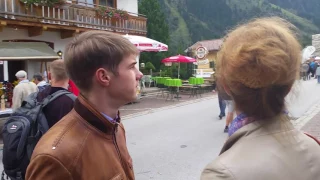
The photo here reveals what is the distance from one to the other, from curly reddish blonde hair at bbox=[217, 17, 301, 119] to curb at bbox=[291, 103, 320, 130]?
7690mm

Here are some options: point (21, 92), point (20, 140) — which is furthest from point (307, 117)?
point (20, 140)

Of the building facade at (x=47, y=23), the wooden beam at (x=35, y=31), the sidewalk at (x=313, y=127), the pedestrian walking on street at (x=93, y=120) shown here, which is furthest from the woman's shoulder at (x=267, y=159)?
the wooden beam at (x=35, y=31)

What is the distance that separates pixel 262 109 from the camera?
139cm

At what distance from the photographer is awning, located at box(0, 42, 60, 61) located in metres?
9.45

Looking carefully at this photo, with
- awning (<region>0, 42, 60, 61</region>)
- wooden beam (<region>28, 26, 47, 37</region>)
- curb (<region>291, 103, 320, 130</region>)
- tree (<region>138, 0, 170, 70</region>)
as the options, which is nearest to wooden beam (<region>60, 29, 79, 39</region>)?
wooden beam (<region>28, 26, 47, 37</region>)

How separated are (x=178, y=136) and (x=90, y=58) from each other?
6.96 m

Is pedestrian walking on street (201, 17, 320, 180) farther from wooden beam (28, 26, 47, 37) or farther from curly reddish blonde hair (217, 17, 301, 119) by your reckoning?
wooden beam (28, 26, 47, 37)

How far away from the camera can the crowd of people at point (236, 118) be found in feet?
4.21

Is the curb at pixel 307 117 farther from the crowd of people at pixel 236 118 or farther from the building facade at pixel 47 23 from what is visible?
the crowd of people at pixel 236 118

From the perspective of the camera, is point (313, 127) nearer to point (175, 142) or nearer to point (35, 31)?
point (175, 142)

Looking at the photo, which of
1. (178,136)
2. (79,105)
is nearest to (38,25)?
(178,136)

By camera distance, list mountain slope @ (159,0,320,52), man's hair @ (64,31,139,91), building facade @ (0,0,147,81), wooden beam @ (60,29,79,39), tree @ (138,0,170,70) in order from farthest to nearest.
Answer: mountain slope @ (159,0,320,52), tree @ (138,0,170,70), wooden beam @ (60,29,79,39), building facade @ (0,0,147,81), man's hair @ (64,31,139,91)

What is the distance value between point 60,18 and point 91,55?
13.5m

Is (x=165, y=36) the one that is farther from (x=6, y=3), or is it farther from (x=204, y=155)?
(x=204, y=155)
